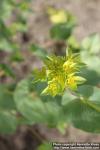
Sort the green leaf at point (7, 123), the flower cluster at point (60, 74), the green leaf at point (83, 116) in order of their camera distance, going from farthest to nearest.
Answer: the green leaf at point (7, 123) < the green leaf at point (83, 116) < the flower cluster at point (60, 74)

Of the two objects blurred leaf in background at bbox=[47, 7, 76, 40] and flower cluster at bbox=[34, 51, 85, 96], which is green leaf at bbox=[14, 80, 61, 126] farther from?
blurred leaf in background at bbox=[47, 7, 76, 40]

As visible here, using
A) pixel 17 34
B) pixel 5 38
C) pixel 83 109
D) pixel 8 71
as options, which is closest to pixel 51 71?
pixel 83 109

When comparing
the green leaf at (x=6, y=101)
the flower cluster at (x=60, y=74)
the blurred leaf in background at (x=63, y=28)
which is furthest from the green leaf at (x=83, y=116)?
the blurred leaf in background at (x=63, y=28)

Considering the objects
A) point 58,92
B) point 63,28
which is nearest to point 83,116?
point 58,92

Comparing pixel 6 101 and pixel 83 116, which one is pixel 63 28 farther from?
pixel 83 116

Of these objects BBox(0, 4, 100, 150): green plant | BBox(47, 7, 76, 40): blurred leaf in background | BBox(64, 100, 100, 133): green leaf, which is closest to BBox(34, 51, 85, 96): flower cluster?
BBox(0, 4, 100, 150): green plant

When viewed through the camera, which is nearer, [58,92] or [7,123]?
[58,92]

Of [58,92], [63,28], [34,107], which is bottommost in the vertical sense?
[58,92]

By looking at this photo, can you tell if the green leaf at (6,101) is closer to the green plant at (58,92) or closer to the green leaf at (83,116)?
the green plant at (58,92)
